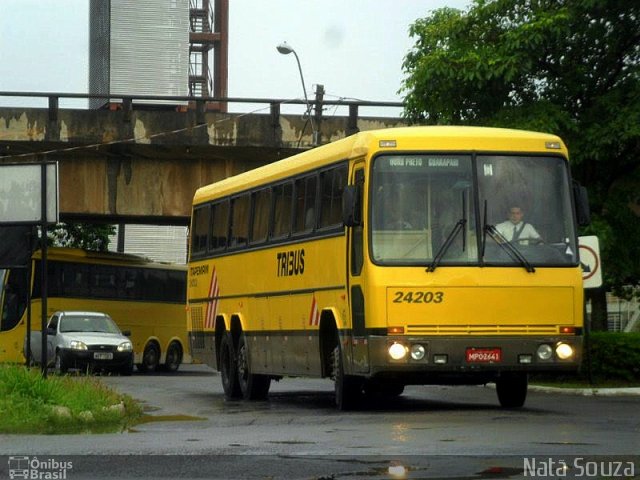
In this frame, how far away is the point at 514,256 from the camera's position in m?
18.9

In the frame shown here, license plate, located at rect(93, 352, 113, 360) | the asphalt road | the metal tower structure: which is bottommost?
the asphalt road

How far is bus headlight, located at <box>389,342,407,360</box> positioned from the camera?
18422 mm

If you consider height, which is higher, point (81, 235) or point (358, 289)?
point (81, 235)

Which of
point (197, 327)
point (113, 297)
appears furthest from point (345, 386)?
point (113, 297)

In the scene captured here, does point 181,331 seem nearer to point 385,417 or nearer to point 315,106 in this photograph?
point 315,106

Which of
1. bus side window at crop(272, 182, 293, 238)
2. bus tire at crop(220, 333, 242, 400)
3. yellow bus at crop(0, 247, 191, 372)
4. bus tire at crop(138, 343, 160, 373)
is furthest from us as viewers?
bus tire at crop(138, 343, 160, 373)

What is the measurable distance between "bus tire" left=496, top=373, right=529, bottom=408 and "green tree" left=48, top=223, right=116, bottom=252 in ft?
129

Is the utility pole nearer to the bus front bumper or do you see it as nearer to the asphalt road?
the asphalt road

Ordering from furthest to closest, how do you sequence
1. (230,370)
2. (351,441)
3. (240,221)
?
(230,370) → (240,221) → (351,441)

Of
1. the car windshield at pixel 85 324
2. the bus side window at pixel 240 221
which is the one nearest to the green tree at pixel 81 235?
the car windshield at pixel 85 324

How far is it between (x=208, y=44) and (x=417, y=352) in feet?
345

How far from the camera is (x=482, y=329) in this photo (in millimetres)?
18656

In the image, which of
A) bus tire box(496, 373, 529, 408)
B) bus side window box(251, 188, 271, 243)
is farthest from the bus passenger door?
bus side window box(251, 188, 271, 243)

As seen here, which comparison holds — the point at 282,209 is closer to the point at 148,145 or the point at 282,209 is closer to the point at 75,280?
the point at 148,145
